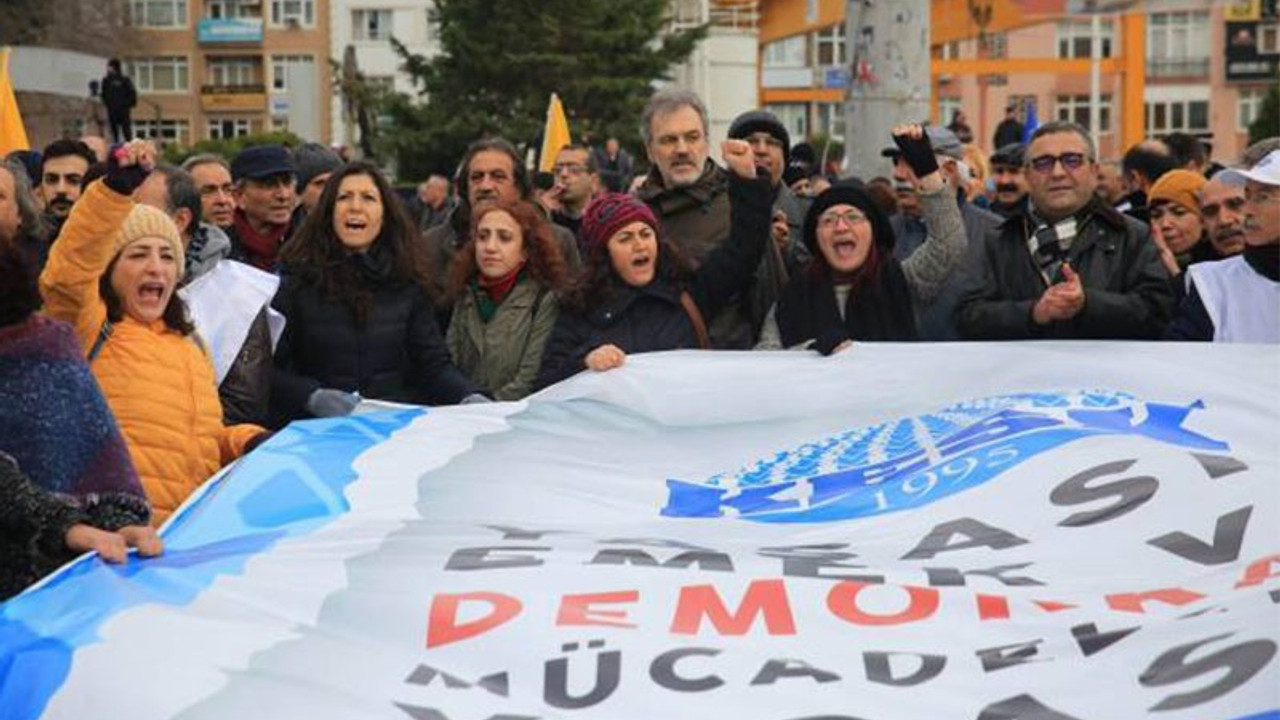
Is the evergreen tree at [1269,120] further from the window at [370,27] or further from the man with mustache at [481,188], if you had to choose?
the window at [370,27]

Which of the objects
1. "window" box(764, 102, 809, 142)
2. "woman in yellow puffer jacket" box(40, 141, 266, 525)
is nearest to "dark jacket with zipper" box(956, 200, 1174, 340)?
"woman in yellow puffer jacket" box(40, 141, 266, 525)

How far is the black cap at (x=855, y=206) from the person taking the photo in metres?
8.08

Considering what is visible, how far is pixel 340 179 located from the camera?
8.27m

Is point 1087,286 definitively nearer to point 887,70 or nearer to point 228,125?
point 887,70

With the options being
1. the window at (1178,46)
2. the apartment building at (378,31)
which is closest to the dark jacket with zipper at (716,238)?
the apartment building at (378,31)

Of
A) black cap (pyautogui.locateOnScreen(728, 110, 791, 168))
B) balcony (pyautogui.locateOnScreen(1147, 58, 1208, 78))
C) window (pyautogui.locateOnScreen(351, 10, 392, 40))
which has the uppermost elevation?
window (pyautogui.locateOnScreen(351, 10, 392, 40))

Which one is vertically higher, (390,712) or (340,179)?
(340,179)

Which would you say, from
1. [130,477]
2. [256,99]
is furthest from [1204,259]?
[256,99]

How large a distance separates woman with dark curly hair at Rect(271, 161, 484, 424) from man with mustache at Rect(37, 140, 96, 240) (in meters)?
2.10

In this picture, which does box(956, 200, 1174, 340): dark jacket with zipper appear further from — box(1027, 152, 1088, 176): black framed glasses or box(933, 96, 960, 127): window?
box(933, 96, 960, 127): window

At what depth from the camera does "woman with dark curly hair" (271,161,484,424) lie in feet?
26.3

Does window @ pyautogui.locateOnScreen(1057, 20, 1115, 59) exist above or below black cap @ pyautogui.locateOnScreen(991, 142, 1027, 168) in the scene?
above

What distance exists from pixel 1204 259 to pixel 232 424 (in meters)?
3.96

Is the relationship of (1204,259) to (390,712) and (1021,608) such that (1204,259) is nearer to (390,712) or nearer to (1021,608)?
(1021,608)
